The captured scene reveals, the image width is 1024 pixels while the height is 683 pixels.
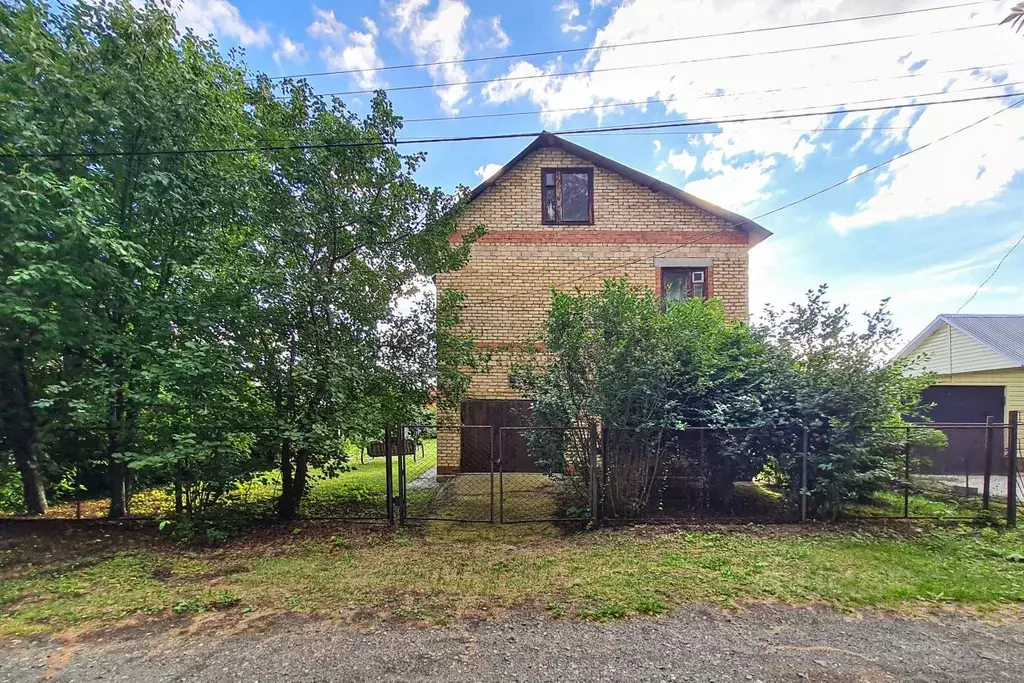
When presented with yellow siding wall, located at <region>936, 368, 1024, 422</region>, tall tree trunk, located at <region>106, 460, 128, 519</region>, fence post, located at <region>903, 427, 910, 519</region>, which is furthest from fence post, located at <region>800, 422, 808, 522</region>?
tall tree trunk, located at <region>106, 460, 128, 519</region>

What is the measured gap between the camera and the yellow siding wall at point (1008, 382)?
11.5 metres

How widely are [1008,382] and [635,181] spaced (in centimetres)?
1145

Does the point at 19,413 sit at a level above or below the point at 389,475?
above

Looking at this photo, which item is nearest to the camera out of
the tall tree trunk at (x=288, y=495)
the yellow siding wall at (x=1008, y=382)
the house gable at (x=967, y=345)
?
the tall tree trunk at (x=288, y=495)

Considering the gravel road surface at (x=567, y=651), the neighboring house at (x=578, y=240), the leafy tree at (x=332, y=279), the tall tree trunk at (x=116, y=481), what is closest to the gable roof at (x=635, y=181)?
the neighboring house at (x=578, y=240)

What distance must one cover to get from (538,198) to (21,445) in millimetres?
9731

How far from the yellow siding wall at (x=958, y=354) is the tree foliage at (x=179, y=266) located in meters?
13.8

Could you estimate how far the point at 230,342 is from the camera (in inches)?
218

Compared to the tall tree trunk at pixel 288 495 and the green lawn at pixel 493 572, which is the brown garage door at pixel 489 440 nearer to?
the green lawn at pixel 493 572

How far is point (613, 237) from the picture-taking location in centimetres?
1020

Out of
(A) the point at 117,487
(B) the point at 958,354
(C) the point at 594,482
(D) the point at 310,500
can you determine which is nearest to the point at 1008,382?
(B) the point at 958,354

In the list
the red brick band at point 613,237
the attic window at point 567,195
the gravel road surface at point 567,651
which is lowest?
the gravel road surface at point 567,651

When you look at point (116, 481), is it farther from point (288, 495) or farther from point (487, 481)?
point (487, 481)

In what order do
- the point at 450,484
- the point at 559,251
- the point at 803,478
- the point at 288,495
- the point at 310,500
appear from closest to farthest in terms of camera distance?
the point at 803,478
the point at 288,495
the point at 310,500
the point at 450,484
the point at 559,251
